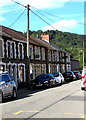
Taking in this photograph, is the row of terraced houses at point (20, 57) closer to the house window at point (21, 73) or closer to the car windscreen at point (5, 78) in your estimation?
the house window at point (21, 73)

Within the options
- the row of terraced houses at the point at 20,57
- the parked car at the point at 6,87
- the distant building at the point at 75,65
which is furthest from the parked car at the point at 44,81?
the distant building at the point at 75,65


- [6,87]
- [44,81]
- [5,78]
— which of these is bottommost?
[44,81]

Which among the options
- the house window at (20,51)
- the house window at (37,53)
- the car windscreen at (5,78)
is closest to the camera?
the car windscreen at (5,78)

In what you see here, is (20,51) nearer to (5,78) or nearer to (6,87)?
(5,78)

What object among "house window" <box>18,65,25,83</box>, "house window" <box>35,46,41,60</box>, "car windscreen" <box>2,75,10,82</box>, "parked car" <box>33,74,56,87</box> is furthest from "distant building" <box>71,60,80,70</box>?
"car windscreen" <box>2,75,10,82</box>

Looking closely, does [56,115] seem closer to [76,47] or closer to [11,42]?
[11,42]

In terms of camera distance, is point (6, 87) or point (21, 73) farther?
point (21, 73)

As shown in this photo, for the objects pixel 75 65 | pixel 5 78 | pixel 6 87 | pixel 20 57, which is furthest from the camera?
pixel 75 65

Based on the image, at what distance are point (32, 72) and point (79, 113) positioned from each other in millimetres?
26569

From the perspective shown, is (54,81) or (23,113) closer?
(23,113)

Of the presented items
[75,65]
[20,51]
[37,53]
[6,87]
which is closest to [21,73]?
[20,51]

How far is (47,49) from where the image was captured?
44.5 meters

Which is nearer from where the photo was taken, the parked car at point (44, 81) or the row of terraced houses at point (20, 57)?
the parked car at point (44, 81)

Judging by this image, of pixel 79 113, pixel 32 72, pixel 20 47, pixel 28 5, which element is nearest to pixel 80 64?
pixel 32 72
